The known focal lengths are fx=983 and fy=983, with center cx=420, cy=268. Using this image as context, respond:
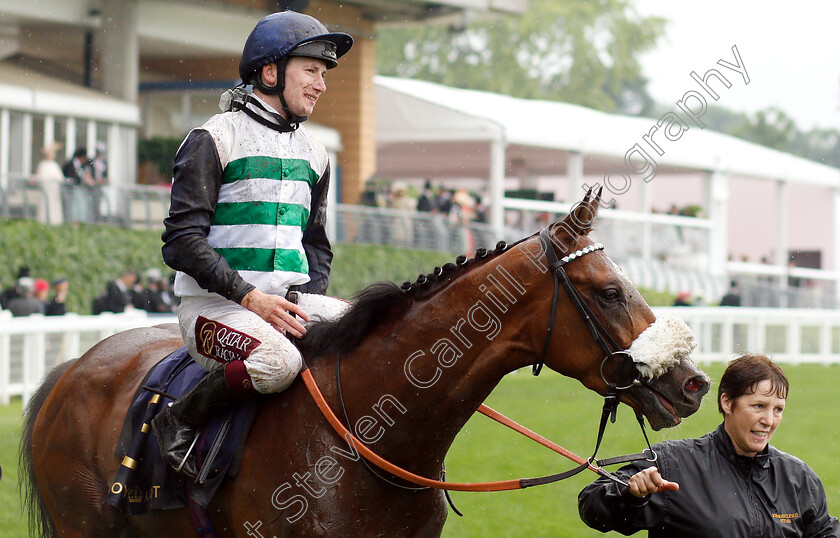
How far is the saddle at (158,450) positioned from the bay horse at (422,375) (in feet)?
0.18

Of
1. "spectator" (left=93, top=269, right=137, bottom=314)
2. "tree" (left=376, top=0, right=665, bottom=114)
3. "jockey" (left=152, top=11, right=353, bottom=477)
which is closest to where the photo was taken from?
"jockey" (left=152, top=11, right=353, bottom=477)

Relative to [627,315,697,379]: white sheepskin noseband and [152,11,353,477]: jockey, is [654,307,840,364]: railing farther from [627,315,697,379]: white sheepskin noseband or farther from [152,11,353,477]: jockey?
[627,315,697,379]: white sheepskin noseband

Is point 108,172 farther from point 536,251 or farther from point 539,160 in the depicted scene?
point 536,251

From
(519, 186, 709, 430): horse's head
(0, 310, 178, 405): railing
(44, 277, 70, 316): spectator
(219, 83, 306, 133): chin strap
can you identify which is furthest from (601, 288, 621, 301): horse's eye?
(44, 277, 70, 316): spectator

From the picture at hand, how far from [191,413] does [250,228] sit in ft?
2.08

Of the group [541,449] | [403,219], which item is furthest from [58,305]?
[403,219]

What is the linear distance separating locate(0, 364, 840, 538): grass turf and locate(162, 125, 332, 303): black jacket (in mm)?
2280

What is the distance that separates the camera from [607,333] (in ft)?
9.41

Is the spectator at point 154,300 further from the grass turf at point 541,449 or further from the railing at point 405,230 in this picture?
the railing at point 405,230

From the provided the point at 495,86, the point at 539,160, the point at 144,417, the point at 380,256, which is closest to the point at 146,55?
the point at 380,256

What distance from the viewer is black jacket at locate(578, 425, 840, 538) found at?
294 centimetres

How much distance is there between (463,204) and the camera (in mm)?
19781

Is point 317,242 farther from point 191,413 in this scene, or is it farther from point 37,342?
point 37,342

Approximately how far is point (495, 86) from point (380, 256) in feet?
86.3
